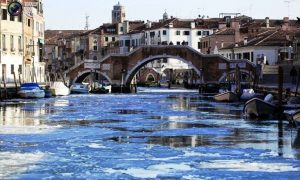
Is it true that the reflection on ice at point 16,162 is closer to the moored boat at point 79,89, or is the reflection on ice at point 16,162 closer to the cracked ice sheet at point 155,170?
the cracked ice sheet at point 155,170

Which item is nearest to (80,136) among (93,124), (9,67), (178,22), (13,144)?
(13,144)

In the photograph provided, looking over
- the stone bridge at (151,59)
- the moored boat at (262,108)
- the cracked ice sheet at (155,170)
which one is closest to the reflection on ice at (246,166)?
the cracked ice sheet at (155,170)

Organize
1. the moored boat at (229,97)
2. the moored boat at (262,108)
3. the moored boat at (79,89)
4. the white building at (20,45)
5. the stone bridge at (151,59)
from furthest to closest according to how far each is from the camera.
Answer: the stone bridge at (151,59) → the moored boat at (79,89) → the white building at (20,45) → the moored boat at (229,97) → the moored boat at (262,108)

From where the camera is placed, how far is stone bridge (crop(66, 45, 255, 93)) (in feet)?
190

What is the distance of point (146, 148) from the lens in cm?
1634

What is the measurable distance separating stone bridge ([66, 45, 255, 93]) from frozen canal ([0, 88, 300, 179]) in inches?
1256

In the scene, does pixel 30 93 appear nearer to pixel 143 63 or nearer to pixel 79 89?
pixel 79 89

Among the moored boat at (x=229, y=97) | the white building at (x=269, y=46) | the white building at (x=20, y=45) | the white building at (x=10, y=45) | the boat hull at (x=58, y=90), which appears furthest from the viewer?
the white building at (x=269, y=46)

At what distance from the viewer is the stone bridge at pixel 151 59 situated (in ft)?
190

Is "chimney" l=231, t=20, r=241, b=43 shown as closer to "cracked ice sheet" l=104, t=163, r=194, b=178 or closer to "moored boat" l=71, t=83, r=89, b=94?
"moored boat" l=71, t=83, r=89, b=94

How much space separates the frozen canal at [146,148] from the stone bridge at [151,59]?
31.9 meters

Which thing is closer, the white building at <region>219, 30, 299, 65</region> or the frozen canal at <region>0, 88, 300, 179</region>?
the frozen canal at <region>0, 88, 300, 179</region>

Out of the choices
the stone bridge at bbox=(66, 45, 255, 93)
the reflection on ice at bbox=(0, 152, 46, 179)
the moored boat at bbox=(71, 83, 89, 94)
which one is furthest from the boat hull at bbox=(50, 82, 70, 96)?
the reflection on ice at bbox=(0, 152, 46, 179)

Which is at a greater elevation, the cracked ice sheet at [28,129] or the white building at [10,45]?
the white building at [10,45]
